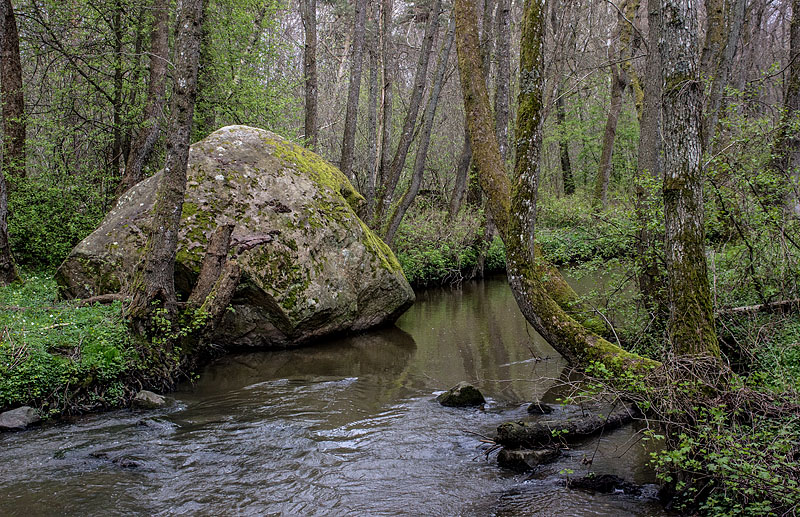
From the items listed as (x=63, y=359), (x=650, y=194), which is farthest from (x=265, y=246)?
(x=650, y=194)

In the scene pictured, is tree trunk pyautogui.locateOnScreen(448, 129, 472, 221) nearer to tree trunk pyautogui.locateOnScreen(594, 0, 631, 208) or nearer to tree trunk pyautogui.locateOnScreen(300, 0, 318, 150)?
tree trunk pyautogui.locateOnScreen(594, 0, 631, 208)

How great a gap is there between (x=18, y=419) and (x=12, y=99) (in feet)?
30.6

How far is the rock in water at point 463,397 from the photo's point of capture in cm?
678

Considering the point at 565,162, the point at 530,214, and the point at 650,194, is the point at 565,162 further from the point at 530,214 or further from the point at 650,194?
the point at 530,214

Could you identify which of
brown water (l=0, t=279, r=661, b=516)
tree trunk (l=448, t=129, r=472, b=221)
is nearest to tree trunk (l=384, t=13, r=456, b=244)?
tree trunk (l=448, t=129, r=472, b=221)

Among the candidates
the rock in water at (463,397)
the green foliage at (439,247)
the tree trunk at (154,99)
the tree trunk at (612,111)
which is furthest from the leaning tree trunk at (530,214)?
the tree trunk at (612,111)

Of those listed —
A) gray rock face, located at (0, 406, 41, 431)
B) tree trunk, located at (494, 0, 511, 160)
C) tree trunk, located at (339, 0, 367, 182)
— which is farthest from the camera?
tree trunk, located at (339, 0, 367, 182)

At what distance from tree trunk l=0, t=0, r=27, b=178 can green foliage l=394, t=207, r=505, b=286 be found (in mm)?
9522

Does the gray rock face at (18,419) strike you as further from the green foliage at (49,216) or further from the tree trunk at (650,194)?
the green foliage at (49,216)

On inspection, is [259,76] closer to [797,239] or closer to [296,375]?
[296,375]

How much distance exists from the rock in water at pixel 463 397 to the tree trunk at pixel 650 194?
2.31 m

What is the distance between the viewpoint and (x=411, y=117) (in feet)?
50.2

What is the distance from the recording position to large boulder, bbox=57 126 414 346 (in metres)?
8.73

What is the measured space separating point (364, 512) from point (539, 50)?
5195 mm
